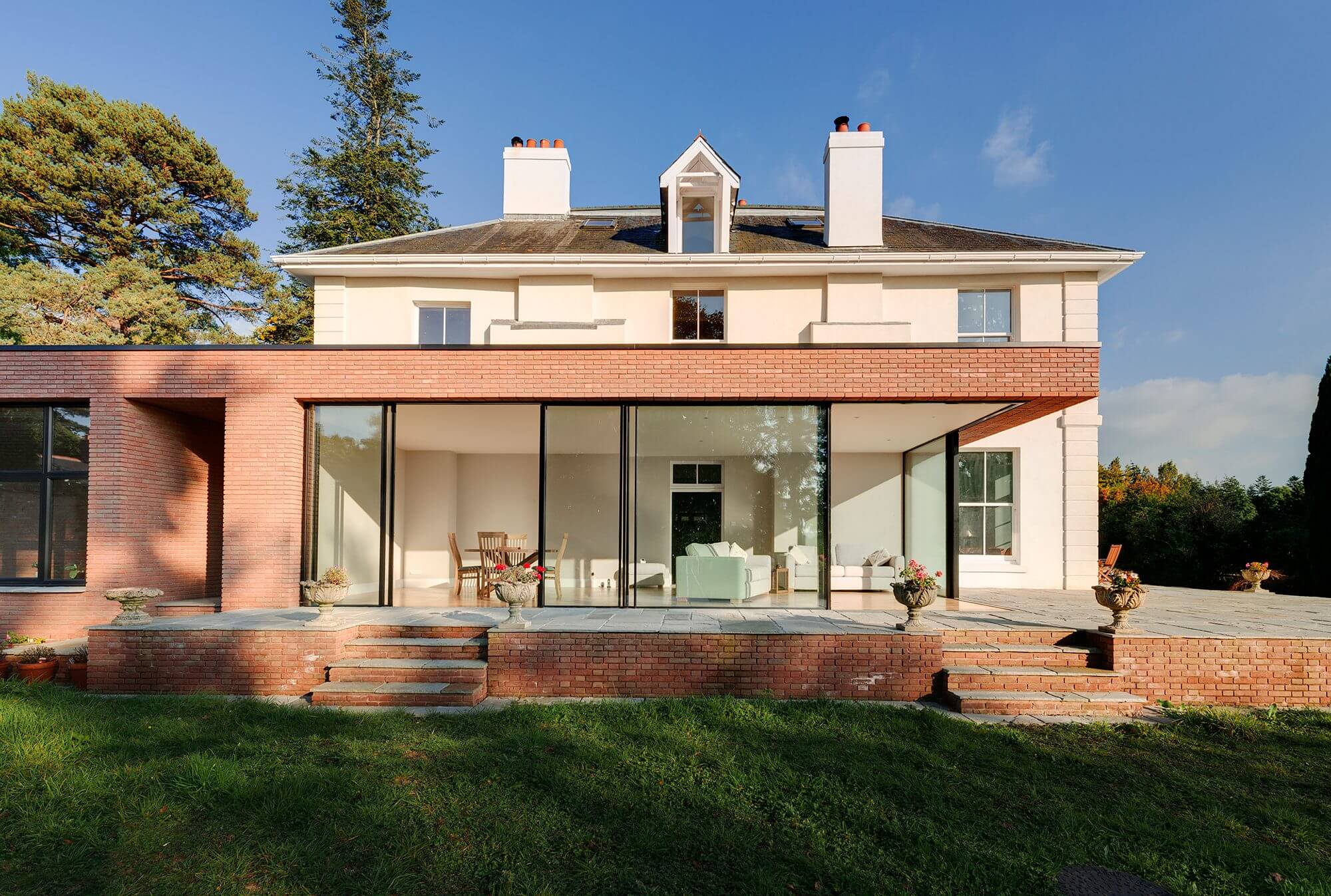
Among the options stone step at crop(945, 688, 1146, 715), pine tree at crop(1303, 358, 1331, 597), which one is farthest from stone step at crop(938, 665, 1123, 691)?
pine tree at crop(1303, 358, 1331, 597)

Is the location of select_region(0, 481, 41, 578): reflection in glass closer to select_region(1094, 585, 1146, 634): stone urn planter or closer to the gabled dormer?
the gabled dormer

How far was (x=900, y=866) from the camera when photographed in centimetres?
316

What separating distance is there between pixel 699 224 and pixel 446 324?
5397 mm

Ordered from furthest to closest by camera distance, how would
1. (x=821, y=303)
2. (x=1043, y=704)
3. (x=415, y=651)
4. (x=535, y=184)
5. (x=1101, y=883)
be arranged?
1. (x=535, y=184)
2. (x=821, y=303)
3. (x=415, y=651)
4. (x=1043, y=704)
5. (x=1101, y=883)

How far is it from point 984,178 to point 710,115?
9393mm

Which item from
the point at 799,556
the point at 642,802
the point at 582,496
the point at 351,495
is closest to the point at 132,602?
the point at 351,495

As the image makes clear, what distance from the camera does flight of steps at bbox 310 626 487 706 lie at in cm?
598

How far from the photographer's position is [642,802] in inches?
151

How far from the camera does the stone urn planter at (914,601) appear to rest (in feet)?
20.8

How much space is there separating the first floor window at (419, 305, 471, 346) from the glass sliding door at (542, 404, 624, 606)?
15.6 ft

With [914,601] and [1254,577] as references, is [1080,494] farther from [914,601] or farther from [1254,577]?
[914,601]

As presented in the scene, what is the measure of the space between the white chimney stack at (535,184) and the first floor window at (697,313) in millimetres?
4356

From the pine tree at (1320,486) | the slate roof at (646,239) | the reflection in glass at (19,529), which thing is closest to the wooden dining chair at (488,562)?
the slate roof at (646,239)

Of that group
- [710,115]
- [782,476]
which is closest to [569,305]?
[782,476]
